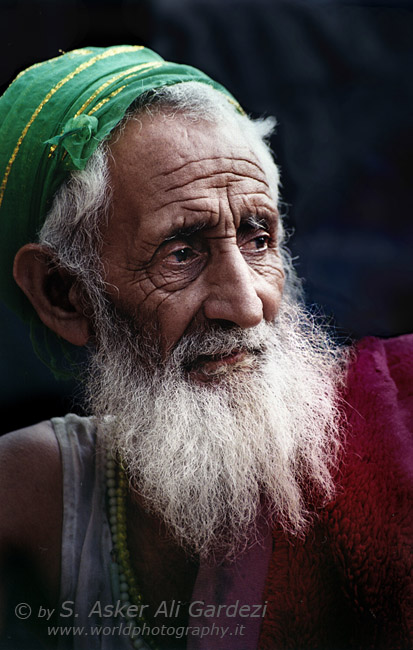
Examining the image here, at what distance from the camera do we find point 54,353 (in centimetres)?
210

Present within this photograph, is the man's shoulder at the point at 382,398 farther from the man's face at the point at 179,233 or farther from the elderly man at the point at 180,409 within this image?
the man's face at the point at 179,233

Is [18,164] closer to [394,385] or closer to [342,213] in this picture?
[394,385]

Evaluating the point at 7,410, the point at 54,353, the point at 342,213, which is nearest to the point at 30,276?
the point at 54,353

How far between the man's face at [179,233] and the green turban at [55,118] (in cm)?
10

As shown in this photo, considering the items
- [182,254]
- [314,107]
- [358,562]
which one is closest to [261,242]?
[182,254]

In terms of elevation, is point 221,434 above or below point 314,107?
below

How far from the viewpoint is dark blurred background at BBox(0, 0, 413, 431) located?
2.26m

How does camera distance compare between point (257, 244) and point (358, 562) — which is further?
point (257, 244)

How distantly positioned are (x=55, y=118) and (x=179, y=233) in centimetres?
52

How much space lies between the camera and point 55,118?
5.94 feet

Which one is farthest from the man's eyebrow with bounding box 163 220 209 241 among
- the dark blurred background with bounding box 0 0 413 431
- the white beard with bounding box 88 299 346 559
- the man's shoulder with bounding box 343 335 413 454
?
the dark blurred background with bounding box 0 0 413 431

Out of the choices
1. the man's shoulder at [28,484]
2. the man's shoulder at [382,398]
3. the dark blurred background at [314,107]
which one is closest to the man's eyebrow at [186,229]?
the man's shoulder at [382,398]

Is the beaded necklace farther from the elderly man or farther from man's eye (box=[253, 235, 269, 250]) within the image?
man's eye (box=[253, 235, 269, 250])

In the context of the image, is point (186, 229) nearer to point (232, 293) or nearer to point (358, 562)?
point (232, 293)
